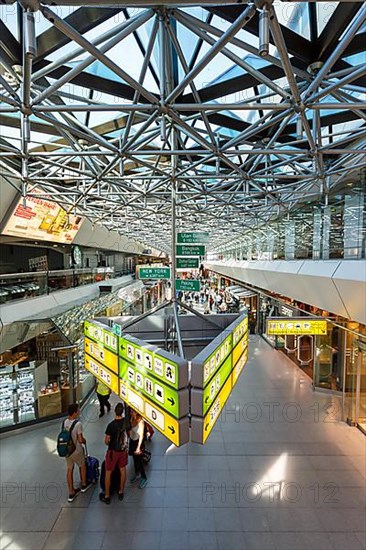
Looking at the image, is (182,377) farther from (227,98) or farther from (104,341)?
(227,98)

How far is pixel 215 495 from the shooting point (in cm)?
665

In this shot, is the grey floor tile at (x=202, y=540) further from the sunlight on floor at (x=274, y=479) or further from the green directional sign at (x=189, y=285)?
the green directional sign at (x=189, y=285)

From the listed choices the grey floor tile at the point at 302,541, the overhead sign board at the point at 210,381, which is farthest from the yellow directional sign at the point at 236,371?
the grey floor tile at the point at 302,541

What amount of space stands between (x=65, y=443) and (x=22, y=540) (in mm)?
1694

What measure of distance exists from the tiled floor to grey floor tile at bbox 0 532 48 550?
0.02 metres

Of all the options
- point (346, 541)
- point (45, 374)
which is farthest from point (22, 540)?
point (346, 541)

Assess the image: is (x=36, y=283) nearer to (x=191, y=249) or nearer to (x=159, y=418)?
(x=191, y=249)

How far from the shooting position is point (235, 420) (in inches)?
400

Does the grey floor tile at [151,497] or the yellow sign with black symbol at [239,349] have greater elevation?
the yellow sign with black symbol at [239,349]

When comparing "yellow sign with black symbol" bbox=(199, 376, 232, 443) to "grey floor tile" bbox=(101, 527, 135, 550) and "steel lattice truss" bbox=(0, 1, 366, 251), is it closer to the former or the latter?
"grey floor tile" bbox=(101, 527, 135, 550)

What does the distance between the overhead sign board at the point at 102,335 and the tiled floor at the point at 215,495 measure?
3.73 m

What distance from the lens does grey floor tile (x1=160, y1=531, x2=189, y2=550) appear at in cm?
539

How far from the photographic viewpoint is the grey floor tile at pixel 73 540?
535cm

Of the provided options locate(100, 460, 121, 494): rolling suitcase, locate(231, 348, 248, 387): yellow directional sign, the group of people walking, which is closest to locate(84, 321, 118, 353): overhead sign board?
the group of people walking
